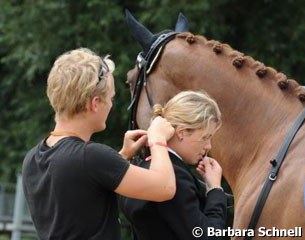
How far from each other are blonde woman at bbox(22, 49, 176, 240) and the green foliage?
4621mm

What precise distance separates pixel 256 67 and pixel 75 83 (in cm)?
124

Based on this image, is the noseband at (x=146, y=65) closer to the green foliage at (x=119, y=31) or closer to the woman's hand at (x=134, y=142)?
the woman's hand at (x=134, y=142)

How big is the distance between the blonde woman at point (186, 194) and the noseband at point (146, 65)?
962mm

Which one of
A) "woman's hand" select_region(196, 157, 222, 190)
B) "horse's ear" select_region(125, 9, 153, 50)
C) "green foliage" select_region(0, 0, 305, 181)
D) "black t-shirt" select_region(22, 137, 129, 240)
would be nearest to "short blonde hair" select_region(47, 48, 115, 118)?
"black t-shirt" select_region(22, 137, 129, 240)

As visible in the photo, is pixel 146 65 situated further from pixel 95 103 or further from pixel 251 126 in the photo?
pixel 95 103

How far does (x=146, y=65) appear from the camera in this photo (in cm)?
392

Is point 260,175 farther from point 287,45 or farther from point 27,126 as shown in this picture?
point 27,126

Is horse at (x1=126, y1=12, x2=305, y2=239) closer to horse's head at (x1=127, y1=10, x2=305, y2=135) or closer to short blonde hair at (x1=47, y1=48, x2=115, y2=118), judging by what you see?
horse's head at (x1=127, y1=10, x2=305, y2=135)

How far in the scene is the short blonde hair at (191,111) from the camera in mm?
2830

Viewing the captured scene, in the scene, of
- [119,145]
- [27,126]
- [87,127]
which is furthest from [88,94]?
[27,126]

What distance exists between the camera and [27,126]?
8.39 metres

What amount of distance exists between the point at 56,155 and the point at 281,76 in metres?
1.33
